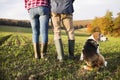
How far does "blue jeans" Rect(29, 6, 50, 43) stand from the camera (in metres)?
10.5

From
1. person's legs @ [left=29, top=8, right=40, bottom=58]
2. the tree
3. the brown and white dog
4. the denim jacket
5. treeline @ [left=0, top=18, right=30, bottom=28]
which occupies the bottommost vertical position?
the tree

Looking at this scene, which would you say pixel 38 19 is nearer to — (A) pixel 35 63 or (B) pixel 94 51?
(A) pixel 35 63

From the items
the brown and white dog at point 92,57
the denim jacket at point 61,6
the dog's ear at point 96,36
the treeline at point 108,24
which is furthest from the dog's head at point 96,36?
the treeline at point 108,24

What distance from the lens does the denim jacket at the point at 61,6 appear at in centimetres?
1061

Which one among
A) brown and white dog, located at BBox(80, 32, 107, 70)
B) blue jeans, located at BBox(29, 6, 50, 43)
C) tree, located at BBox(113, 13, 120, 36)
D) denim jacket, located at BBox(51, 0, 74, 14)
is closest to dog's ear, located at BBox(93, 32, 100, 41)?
brown and white dog, located at BBox(80, 32, 107, 70)

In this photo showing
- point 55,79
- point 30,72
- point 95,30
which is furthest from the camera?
point 95,30

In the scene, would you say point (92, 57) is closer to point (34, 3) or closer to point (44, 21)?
point (44, 21)

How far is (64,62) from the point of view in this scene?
1066 centimetres

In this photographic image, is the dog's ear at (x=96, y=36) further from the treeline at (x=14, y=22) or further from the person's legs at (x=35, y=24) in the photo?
the treeline at (x=14, y=22)

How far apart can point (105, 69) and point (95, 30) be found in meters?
2.33

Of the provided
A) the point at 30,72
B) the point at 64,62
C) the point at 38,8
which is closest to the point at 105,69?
the point at 64,62

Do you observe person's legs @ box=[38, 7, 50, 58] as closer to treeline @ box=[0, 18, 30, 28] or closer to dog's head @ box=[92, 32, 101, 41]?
dog's head @ box=[92, 32, 101, 41]

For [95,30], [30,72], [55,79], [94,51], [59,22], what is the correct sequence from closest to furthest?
[55,79] → [30,72] → [94,51] → [59,22] → [95,30]

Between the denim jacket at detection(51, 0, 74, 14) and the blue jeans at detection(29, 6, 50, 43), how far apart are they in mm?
227
